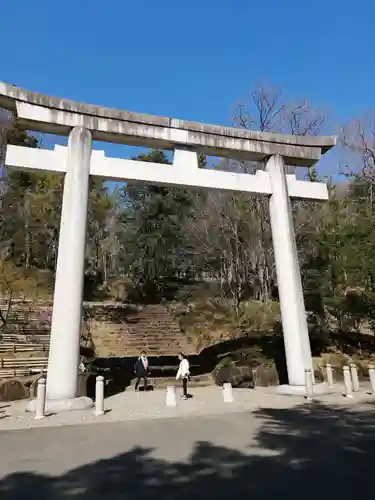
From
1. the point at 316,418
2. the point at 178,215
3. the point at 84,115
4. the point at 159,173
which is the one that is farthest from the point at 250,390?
the point at 178,215

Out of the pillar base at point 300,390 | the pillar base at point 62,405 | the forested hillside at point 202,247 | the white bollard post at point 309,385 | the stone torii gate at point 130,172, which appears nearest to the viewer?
the pillar base at point 62,405

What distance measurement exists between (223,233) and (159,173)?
14586mm

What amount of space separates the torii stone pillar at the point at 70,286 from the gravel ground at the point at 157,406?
0.60 m

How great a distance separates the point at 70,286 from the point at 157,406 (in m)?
3.79

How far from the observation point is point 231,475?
14.0 ft

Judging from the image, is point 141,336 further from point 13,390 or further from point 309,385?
point 309,385

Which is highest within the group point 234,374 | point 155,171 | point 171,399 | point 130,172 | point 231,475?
point 155,171

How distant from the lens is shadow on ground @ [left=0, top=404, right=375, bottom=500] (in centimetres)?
381

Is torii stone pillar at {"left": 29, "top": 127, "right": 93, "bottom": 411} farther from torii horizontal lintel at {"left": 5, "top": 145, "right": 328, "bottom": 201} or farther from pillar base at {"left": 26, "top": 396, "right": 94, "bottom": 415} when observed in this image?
torii horizontal lintel at {"left": 5, "top": 145, "right": 328, "bottom": 201}

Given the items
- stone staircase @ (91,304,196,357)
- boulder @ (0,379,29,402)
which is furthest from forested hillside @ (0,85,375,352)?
boulder @ (0,379,29,402)

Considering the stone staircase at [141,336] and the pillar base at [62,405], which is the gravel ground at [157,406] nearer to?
the pillar base at [62,405]

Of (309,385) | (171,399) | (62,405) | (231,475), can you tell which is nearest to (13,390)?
(62,405)

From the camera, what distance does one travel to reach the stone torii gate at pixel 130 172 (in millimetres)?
9227

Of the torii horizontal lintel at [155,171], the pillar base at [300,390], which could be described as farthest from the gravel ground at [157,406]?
the torii horizontal lintel at [155,171]
